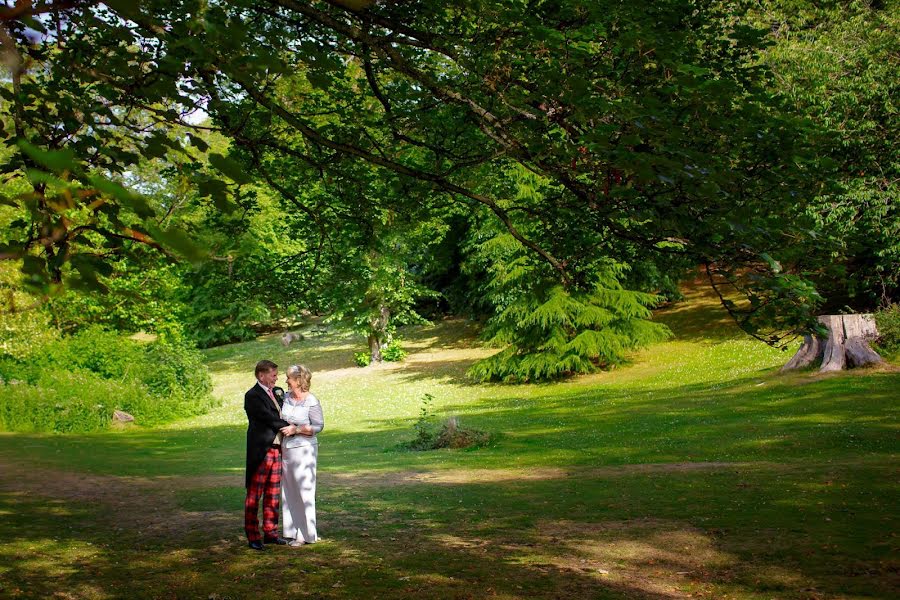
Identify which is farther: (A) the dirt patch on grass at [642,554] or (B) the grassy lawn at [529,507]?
(B) the grassy lawn at [529,507]

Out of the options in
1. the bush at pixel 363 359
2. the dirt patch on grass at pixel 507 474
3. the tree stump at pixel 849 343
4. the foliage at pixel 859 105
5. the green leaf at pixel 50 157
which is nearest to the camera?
the green leaf at pixel 50 157

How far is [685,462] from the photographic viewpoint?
45.4ft

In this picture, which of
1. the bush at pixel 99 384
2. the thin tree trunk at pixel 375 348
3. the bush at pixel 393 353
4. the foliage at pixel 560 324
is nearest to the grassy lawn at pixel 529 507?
the bush at pixel 99 384

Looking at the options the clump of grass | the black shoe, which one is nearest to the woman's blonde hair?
the black shoe

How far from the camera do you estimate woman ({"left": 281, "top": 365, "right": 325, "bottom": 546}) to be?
28.8 feet

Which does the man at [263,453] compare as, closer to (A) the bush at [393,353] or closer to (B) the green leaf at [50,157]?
(B) the green leaf at [50,157]

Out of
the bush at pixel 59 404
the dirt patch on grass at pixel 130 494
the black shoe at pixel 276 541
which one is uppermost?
the bush at pixel 59 404

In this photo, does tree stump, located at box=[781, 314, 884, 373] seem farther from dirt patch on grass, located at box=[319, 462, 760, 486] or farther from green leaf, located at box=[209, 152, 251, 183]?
green leaf, located at box=[209, 152, 251, 183]

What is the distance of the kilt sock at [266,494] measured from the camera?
8555mm

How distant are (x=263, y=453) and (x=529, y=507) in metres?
3.58

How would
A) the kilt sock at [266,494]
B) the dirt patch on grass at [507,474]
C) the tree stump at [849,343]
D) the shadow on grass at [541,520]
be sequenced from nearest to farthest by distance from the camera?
the shadow on grass at [541,520] → the kilt sock at [266,494] → the dirt patch on grass at [507,474] → the tree stump at [849,343]

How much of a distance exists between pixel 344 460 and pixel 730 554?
416 inches

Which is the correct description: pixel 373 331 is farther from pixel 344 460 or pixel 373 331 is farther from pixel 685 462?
pixel 685 462

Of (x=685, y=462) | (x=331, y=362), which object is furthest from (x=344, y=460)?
(x=331, y=362)
